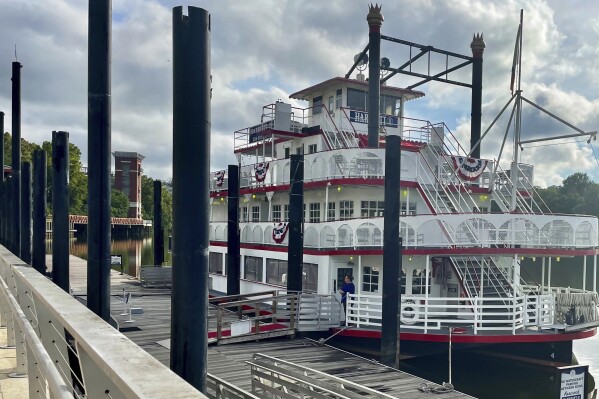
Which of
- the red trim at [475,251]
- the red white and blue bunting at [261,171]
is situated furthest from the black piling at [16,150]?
the red trim at [475,251]

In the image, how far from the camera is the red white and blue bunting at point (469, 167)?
20.2m

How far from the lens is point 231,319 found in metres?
16.0

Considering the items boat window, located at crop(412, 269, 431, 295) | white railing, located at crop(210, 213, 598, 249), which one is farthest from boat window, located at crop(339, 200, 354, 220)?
boat window, located at crop(412, 269, 431, 295)

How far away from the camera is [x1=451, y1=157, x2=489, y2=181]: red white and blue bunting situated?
20156 millimetres

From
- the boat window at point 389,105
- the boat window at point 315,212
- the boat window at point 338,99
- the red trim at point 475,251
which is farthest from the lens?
the boat window at point 389,105

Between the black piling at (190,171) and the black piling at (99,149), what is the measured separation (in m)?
2.65

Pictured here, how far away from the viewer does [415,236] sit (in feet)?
51.6

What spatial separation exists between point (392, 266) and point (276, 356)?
3.69 meters

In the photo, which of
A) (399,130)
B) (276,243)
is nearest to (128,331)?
(276,243)

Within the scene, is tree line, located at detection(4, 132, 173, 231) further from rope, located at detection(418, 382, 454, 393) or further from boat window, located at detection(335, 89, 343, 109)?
rope, located at detection(418, 382, 454, 393)

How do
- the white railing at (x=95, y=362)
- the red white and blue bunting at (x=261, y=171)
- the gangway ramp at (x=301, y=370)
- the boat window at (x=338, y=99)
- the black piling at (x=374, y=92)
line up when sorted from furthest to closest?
the boat window at (x=338, y=99)
the red white and blue bunting at (x=261, y=171)
the black piling at (x=374, y=92)
the gangway ramp at (x=301, y=370)
the white railing at (x=95, y=362)

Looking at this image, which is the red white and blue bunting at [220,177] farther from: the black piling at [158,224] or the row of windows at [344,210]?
the black piling at [158,224]

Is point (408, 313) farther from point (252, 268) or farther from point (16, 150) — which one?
point (16, 150)

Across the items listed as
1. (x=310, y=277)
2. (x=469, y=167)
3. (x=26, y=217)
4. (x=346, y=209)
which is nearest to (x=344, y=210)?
(x=346, y=209)
